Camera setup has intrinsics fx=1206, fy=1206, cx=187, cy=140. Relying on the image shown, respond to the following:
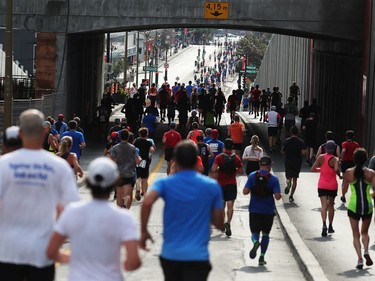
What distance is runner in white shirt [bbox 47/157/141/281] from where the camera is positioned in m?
7.90

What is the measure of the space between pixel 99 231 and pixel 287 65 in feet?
223

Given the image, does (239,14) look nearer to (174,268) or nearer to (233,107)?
(233,107)

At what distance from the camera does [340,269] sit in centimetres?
1622

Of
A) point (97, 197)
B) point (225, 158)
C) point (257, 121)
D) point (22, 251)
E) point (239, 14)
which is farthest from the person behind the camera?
point (257, 121)

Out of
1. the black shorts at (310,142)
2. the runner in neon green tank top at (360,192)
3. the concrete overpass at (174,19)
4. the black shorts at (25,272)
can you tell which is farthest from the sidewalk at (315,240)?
the concrete overpass at (174,19)

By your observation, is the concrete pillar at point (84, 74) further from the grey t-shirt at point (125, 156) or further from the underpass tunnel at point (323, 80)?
the grey t-shirt at point (125, 156)

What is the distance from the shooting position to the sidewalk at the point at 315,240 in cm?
1590

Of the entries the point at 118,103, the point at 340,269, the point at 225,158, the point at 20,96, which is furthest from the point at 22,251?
the point at 118,103

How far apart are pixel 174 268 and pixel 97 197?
1.30 meters

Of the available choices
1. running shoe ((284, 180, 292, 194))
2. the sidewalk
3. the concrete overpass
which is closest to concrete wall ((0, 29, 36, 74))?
the concrete overpass

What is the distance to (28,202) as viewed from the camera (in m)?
8.59

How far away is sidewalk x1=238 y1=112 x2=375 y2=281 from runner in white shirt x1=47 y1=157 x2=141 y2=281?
7251 millimetres

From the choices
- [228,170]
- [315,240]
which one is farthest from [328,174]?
[228,170]

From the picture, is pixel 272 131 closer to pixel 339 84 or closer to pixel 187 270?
pixel 339 84
